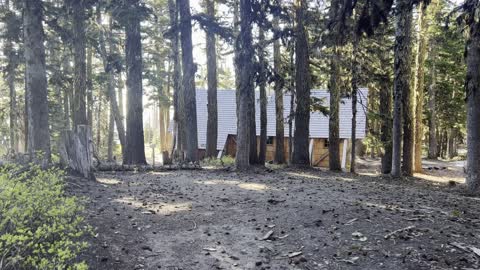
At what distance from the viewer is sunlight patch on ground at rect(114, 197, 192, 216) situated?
7117 mm

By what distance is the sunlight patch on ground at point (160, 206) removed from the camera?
280 inches

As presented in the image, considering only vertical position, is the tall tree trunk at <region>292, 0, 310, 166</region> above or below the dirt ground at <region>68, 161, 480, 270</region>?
above

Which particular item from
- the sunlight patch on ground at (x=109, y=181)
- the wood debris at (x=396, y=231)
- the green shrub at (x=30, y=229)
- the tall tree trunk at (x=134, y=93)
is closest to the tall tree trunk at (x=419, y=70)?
the wood debris at (x=396, y=231)

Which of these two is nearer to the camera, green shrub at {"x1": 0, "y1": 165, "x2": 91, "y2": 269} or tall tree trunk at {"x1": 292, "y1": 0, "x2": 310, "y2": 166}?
green shrub at {"x1": 0, "y1": 165, "x2": 91, "y2": 269}

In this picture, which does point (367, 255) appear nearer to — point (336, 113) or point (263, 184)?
A: point (263, 184)

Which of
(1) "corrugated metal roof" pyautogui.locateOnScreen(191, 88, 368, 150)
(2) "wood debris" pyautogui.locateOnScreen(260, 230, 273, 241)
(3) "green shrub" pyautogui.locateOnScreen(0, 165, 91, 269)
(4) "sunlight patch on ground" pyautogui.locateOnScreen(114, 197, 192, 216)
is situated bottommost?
(2) "wood debris" pyautogui.locateOnScreen(260, 230, 273, 241)

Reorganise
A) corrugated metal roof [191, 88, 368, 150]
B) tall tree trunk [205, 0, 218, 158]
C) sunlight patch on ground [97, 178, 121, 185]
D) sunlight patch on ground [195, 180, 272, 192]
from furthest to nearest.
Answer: corrugated metal roof [191, 88, 368, 150] < tall tree trunk [205, 0, 218, 158] < sunlight patch on ground [97, 178, 121, 185] < sunlight patch on ground [195, 180, 272, 192]

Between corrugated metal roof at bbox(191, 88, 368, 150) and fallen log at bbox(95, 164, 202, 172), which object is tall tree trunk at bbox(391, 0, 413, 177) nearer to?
fallen log at bbox(95, 164, 202, 172)

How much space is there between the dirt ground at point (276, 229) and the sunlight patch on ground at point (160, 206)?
0.02 metres

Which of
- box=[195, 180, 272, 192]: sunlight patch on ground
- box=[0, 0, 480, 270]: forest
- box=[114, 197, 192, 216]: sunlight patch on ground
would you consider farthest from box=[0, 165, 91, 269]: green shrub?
box=[195, 180, 272, 192]: sunlight patch on ground

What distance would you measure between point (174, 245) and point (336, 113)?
1246 cm

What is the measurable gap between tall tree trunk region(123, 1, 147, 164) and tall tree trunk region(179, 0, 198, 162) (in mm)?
1855

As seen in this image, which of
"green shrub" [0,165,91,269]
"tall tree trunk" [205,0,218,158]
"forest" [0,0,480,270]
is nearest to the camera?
"green shrub" [0,165,91,269]

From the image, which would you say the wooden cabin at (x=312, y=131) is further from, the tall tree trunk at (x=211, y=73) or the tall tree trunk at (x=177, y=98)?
the tall tree trunk at (x=177, y=98)
